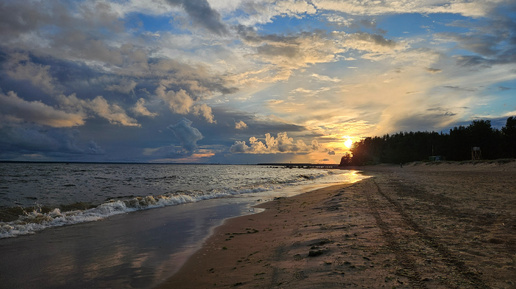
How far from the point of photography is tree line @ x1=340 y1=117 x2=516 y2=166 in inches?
2950

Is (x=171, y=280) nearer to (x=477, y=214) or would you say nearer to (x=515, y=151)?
(x=477, y=214)

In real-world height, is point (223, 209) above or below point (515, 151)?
below

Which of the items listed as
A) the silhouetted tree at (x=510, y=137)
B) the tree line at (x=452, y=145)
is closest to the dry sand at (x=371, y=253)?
the tree line at (x=452, y=145)

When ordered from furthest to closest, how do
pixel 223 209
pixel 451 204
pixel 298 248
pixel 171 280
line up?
pixel 223 209 < pixel 451 204 < pixel 298 248 < pixel 171 280

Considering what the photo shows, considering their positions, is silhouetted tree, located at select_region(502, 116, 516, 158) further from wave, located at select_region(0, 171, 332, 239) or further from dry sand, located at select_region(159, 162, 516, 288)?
wave, located at select_region(0, 171, 332, 239)

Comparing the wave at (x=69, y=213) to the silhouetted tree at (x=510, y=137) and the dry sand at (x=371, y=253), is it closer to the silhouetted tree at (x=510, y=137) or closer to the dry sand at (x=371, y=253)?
the dry sand at (x=371, y=253)

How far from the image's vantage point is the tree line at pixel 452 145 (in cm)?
7494

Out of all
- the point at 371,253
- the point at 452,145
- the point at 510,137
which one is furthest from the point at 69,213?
the point at 452,145

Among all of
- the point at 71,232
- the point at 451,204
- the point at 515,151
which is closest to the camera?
the point at 71,232

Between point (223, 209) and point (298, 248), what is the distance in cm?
1068

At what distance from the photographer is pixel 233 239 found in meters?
9.63

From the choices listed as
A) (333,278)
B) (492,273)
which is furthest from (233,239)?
(492,273)

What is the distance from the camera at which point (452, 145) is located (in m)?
86.7

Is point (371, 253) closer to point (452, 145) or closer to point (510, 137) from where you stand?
point (510, 137)
